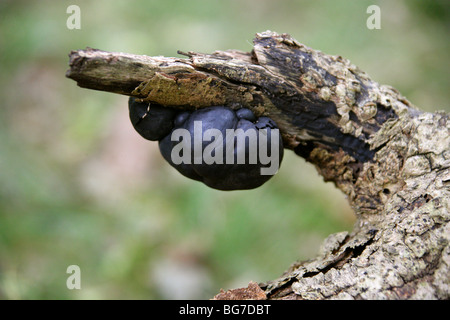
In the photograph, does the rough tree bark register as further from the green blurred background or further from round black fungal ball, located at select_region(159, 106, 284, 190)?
the green blurred background

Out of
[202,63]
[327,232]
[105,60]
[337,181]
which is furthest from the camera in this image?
[327,232]

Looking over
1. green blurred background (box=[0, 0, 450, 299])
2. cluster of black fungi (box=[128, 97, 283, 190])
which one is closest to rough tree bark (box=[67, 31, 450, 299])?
cluster of black fungi (box=[128, 97, 283, 190])

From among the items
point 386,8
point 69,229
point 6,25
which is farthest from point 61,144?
point 386,8

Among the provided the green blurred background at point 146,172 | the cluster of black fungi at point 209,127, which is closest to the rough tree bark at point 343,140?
A: the cluster of black fungi at point 209,127

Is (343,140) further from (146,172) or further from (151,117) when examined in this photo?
(146,172)

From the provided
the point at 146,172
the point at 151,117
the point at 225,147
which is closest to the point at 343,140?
the point at 225,147

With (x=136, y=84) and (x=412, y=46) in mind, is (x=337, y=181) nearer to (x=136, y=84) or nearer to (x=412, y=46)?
(x=136, y=84)

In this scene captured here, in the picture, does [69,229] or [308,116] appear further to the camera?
[69,229]
